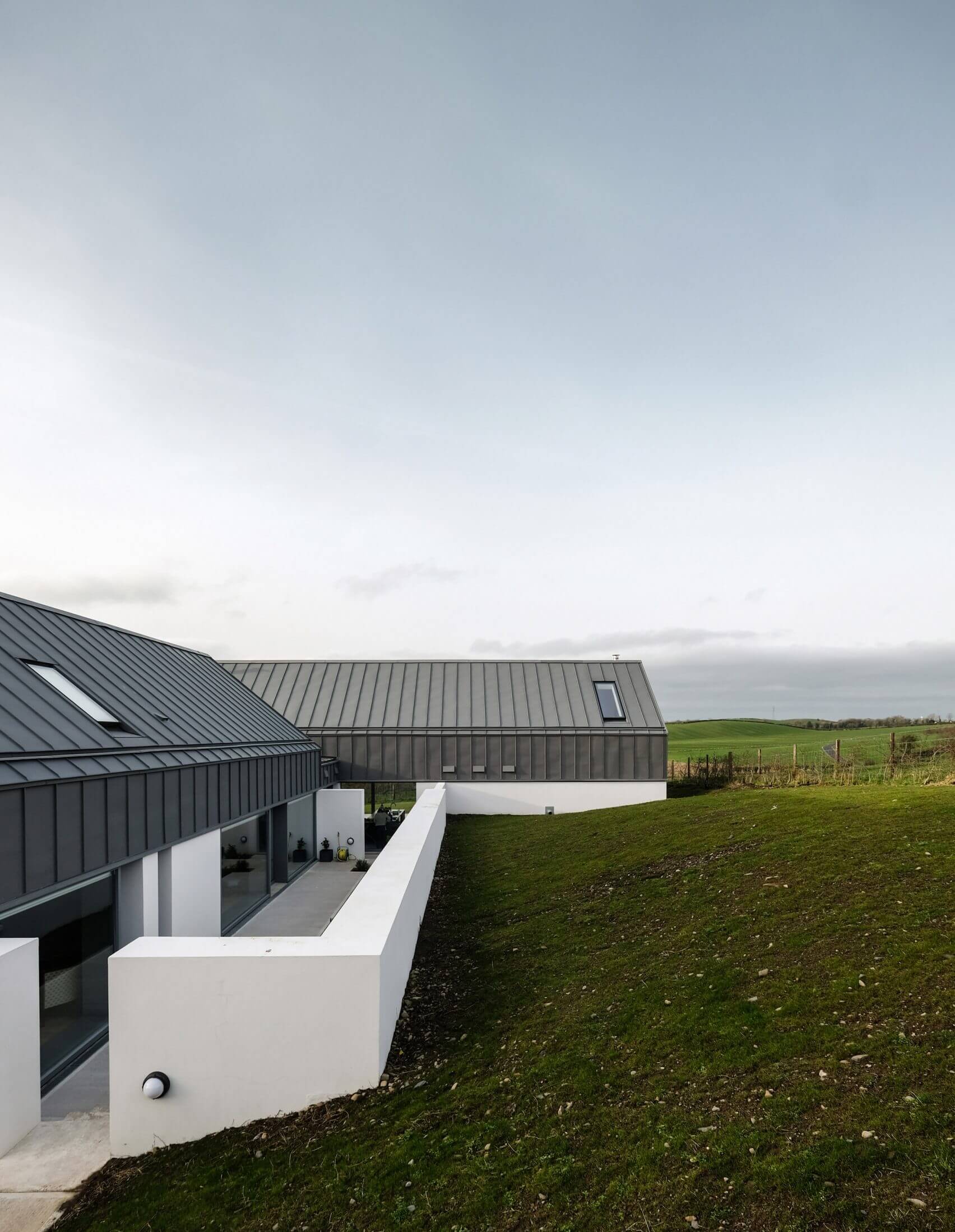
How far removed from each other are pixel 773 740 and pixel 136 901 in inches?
2025

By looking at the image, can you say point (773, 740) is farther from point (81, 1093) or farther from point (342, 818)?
point (81, 1093)

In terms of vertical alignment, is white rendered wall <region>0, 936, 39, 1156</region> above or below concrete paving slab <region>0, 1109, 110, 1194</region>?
above

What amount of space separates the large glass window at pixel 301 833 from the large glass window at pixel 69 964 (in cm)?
867

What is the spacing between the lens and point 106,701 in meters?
10.9

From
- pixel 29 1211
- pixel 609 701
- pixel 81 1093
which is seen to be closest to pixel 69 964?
pixel 81 1093

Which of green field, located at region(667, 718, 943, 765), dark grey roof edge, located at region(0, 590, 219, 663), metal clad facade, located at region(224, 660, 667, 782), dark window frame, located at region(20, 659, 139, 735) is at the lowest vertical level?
green field, located at region(667, 718, 943, 765)

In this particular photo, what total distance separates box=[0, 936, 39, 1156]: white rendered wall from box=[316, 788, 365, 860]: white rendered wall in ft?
44.7

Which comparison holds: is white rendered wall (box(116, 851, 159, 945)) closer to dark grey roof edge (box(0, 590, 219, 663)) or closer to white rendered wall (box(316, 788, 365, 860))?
dark grey roof edge (box(0, 590, 219, 663))

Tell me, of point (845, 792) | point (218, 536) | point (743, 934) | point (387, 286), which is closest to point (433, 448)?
point (387, 286)

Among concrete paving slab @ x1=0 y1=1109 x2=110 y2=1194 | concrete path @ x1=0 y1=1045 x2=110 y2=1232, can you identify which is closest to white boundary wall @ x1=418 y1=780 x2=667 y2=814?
concrete path @ x1=0 y1=1045 x2=110 y2=1232

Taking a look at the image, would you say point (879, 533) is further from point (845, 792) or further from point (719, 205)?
point (719, 205)

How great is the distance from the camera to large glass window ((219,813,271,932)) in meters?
12.6

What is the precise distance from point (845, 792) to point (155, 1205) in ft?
51.9

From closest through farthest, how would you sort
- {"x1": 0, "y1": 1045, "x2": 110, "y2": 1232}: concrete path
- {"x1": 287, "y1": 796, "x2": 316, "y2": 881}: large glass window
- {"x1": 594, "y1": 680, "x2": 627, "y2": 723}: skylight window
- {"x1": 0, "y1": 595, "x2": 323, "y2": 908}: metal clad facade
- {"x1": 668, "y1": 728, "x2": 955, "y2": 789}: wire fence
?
1. {"x1": 0, "y1": 1045, "x2": 110, "y2": 1232}: concrete path
2. {"x1": 0, "y1": 595, "x2": 323, "y2": 908}: metal clad facade
3. {"x1": 287, "y1": 796, "x2": 316, "y2": 881}: large glass window
4. {"x1": 668, "y1": 728, "x2": 955, "y2": 789}: wire fence
5. {"x1": 594, "y1": 680, "x2": 627, "y2": 723}: skylight window
